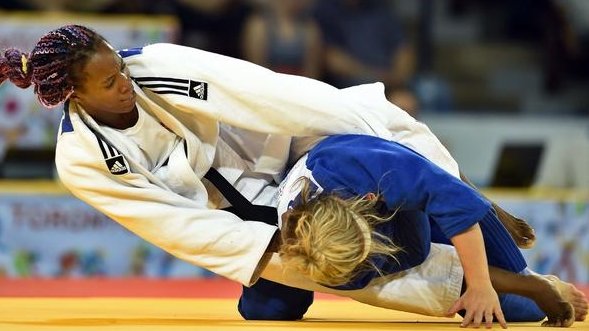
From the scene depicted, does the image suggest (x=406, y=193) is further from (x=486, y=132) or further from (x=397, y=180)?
(x=486, y=132)

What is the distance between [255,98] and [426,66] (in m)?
4.62

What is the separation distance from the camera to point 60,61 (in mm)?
2871

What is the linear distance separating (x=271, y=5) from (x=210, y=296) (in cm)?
316

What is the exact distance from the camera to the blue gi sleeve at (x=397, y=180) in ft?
8.77

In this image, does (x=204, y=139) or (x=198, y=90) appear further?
(x=204, y=139)

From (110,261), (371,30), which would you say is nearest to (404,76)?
(371,30)

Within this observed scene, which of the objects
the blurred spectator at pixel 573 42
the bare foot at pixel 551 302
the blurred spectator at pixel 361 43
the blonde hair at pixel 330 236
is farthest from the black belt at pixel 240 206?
the blurred spectator at pixel 573 42

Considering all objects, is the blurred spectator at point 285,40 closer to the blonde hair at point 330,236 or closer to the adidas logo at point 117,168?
the adidas logo at point 117,168

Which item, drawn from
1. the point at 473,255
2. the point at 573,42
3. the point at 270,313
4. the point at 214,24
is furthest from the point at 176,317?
the point at 573,42

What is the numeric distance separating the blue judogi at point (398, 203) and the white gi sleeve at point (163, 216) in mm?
261

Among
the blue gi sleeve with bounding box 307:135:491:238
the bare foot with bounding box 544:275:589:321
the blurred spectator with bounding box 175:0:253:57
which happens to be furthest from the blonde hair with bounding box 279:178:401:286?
the blurred spectator with bounding box 175:0:253:57

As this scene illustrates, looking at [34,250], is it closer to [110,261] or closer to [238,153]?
[110,261]

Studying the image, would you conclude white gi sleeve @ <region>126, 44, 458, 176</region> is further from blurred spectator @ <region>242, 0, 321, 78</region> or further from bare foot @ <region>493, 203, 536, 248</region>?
blurred spectator @ <region>242, 0, 321, 78</region>

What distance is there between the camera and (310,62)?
6.92 meters
